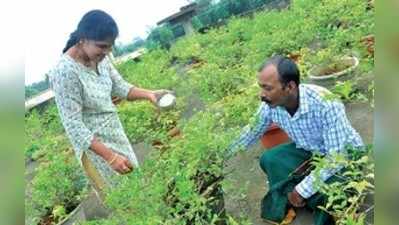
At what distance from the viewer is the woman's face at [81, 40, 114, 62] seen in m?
1.91

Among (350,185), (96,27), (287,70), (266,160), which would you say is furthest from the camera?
(96,27)

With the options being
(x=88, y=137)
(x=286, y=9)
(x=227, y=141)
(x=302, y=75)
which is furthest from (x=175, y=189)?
(x=286, y=9)

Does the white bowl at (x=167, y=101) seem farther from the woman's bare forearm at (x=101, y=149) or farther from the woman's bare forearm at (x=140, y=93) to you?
the woman's bare forearm at (x=101, y=149)

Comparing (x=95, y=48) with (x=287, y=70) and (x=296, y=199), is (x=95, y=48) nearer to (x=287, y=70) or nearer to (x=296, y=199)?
(x=287, y=70)

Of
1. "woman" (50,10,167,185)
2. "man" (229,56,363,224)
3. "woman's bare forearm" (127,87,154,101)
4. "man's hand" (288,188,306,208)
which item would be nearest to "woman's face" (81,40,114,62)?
"woman" (50,10,167,185)

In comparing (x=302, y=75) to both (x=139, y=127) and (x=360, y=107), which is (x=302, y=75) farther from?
(x=139, y=127)

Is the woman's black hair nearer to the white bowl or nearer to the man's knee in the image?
the white bowl

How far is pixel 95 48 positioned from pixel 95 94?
0.16m

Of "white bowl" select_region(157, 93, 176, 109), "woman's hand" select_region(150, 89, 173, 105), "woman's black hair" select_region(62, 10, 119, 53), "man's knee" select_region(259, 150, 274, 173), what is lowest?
"man's knee" select_region(259, 150, 274, 173)

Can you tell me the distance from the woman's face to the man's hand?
29.5 inches

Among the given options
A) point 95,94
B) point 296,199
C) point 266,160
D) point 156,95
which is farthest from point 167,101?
point 296,199

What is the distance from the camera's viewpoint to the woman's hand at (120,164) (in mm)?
1962

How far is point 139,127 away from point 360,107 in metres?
0.78

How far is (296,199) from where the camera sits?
1.69 m
